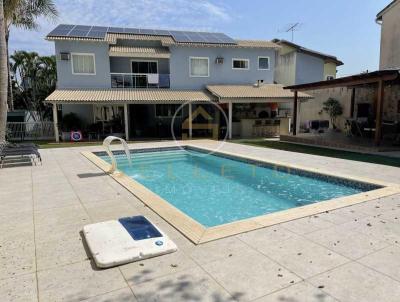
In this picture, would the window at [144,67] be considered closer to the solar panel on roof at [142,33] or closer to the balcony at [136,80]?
the balcony at [136,80]

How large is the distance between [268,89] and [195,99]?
274 inches

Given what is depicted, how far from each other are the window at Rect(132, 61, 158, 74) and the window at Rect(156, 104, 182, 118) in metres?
3.14

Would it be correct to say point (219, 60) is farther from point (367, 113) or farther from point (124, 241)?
point (124, 241)

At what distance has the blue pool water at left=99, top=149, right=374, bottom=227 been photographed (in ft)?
28.0

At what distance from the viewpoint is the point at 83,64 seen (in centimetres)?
2420

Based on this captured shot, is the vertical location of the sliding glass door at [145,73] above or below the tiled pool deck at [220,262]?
above

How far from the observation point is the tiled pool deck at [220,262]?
3475 mm

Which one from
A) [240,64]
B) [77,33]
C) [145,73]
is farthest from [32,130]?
[240,64]

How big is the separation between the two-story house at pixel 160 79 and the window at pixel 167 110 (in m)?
0.04

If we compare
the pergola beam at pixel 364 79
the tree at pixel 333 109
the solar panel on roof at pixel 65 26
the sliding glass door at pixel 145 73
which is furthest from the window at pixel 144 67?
the tree at pixel 333 109

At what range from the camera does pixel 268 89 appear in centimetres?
2650

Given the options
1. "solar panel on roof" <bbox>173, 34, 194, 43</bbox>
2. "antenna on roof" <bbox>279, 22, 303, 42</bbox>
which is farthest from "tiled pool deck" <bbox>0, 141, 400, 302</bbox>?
"antenna on roof" <bbox>279, 22, 303, 42</bbox>

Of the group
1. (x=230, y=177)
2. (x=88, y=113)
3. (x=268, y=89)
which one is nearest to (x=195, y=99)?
(x=268, y=89)

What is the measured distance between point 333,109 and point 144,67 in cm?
1596
